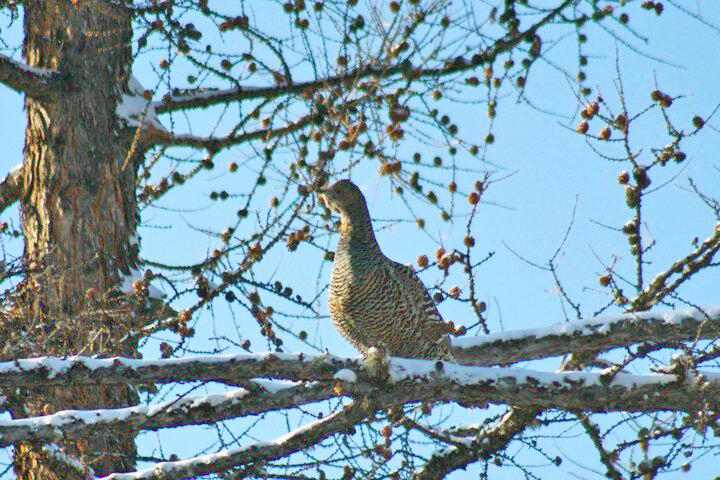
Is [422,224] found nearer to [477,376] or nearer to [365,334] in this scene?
[365,334]

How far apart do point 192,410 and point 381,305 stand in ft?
7.20

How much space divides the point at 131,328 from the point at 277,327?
1.02 metres

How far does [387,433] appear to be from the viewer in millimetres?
5316

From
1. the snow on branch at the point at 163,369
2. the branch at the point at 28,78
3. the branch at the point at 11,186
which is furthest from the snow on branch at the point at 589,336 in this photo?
the branch at the point at 11,186

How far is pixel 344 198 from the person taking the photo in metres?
7.14

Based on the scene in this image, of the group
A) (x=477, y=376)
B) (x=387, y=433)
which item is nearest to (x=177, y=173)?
(x=387, y=433)

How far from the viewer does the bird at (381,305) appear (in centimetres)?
645

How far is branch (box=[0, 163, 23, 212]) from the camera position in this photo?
7438mm

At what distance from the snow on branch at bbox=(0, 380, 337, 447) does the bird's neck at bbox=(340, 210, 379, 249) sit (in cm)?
235

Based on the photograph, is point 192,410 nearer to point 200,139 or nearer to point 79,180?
point 79,180

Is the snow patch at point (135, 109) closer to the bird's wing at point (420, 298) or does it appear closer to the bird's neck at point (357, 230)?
the bird's neck at point (357, 230)

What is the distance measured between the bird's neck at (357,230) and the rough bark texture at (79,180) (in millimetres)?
1520

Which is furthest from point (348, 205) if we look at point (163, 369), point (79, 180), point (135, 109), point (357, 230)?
point (163, 369)

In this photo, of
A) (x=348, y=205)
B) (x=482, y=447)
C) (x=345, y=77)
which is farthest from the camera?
(x=348, y=205)
